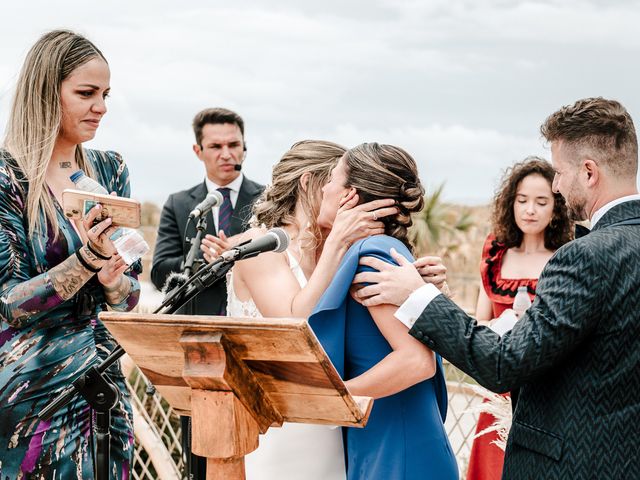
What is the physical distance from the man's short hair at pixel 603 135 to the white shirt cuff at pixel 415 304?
0.61 metres

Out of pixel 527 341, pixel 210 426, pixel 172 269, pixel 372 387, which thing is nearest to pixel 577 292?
pixel 527 341

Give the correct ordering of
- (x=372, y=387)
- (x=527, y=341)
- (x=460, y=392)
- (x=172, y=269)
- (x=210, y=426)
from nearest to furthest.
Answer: (x=210, y=426) < (x=527, y=341) < (x=372, y=387) < (x=172, y=269) < (x=460, y=392)

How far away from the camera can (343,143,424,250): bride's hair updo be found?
9.34 feet

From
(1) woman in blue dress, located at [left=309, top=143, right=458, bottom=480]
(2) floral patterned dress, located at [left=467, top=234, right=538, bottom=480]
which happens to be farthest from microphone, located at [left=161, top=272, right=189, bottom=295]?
(2) floral patterned dress, located at [left=467, top=234, right=538, bottom=480]

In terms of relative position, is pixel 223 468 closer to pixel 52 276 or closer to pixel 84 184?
pixel 52 276

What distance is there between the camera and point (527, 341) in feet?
7.09

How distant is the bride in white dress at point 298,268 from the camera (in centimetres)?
295

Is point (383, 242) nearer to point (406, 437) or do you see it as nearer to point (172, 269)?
point (406, 437)

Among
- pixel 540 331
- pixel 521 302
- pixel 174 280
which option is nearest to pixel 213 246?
pixel 174 280

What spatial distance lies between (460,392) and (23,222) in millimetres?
4141

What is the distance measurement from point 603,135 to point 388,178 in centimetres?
82

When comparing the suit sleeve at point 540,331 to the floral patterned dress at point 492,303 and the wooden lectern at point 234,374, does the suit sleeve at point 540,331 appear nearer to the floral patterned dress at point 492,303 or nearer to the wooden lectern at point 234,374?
the wooden lectern at point 234,374

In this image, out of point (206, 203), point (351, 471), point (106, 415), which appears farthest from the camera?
point (206, 203)

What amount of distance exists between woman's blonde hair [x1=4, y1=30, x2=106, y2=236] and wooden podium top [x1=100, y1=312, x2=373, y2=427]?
114 cm
